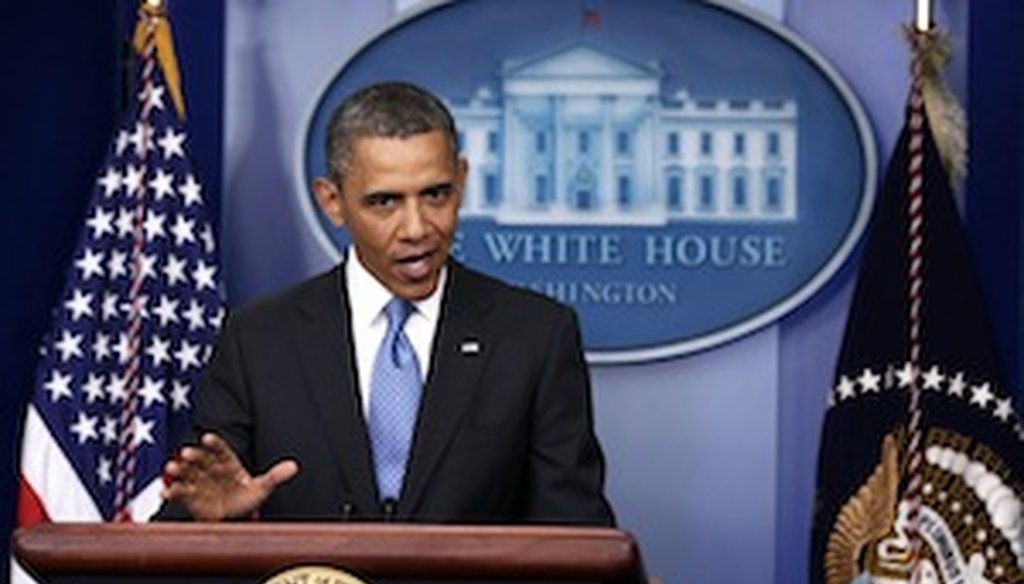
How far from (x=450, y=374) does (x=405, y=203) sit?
24cm

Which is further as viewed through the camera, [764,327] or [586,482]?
[764,327]

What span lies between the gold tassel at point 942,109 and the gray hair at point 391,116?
1187mm

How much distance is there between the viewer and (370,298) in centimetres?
300

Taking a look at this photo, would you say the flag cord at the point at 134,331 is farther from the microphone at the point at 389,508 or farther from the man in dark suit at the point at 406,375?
the microphone at the point at 389,508

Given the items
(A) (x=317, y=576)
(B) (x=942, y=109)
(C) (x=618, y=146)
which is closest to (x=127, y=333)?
(C) (x=618, y=146)

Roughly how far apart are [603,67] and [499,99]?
208 millimetres

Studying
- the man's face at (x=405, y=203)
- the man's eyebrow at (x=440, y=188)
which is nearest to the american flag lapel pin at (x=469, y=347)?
the man's face at (x=405, y=203)

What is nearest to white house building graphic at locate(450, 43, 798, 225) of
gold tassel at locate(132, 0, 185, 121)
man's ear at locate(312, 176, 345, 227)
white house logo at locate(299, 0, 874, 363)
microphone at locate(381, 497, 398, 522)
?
white house logo at locate(299, 0, 874, 363)

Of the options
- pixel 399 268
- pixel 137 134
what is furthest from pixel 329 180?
pixel 137 134

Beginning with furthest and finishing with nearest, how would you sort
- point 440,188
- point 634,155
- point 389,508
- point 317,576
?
point 634,155 < point 440,188 < point 389,508 < point 317,576

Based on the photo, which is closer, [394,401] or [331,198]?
[394,401]

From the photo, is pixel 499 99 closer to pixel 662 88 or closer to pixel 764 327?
pixel 662 88

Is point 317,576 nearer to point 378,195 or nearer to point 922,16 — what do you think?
point 378,195

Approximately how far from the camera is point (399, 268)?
115 inches
